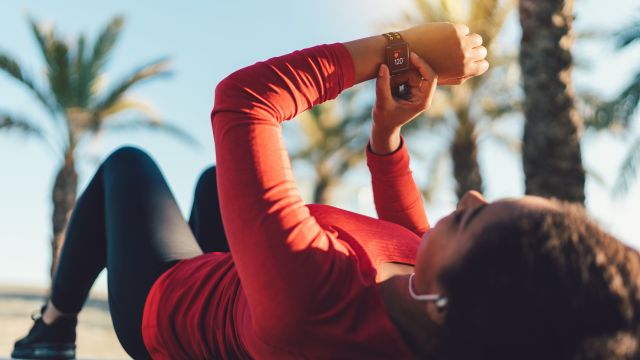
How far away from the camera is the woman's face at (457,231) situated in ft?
4.66

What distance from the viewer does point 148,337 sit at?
1897mm

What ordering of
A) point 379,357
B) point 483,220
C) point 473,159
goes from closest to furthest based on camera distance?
point 483,220, point 379,357, point 473,159

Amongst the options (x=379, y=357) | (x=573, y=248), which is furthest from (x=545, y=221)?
(x=379, y=357)

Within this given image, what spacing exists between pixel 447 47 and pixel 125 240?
1182 mm

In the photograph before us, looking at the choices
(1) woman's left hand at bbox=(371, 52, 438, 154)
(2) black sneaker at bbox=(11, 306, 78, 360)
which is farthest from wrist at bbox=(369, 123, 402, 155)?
(2) black sneaker at bbox=(11, 306, 78, 360)

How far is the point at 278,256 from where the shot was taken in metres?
1.43

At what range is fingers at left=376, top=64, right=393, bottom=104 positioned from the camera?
176 cm

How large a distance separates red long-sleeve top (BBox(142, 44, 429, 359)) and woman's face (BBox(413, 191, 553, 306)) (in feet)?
0.53

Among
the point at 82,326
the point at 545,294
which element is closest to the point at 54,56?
the point at 82,326

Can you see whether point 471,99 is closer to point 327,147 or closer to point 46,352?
point 327,147

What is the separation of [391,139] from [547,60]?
552 centimetres

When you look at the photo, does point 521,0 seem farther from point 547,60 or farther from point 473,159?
point 473,159

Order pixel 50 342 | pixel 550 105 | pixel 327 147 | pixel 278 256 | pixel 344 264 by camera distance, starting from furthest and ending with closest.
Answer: pixel 327 147, pixel 550 105, pixel 50 342, pixel 344 264, pixel 278 256

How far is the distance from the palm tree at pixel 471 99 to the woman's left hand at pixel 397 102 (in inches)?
424
